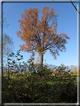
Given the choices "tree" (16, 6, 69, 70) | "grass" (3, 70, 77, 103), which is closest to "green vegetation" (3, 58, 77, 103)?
"grass" (3, 70, 77, 103)

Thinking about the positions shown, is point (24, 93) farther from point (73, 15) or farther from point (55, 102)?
point (73, 15)

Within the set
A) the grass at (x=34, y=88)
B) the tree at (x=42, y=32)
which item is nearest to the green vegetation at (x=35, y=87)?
the grass at (x=34, y=88)

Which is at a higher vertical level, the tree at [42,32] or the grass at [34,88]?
the tree at [42,32]

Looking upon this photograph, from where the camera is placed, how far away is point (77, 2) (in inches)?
58.9

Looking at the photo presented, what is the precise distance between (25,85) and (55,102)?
0.52 metres

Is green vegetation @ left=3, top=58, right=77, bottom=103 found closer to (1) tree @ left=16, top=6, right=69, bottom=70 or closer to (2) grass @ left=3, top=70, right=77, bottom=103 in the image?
(2) grass @ left=3, top=70, right=77, bottom=103

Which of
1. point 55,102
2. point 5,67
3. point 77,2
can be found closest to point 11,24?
point 5,67

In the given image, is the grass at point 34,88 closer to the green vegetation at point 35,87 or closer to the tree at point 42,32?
the green vegetation at point 35,87

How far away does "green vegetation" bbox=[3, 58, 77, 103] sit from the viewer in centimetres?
129

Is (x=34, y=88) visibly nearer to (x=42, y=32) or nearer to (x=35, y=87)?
(x=35, y=87)

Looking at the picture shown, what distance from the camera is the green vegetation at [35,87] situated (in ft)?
4.23

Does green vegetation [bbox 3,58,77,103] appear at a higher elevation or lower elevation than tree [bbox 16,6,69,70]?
lower

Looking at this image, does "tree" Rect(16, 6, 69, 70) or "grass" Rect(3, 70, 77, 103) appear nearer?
"grass" Rect(3, 70, 77, 103)

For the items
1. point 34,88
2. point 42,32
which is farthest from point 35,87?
point 42,32
